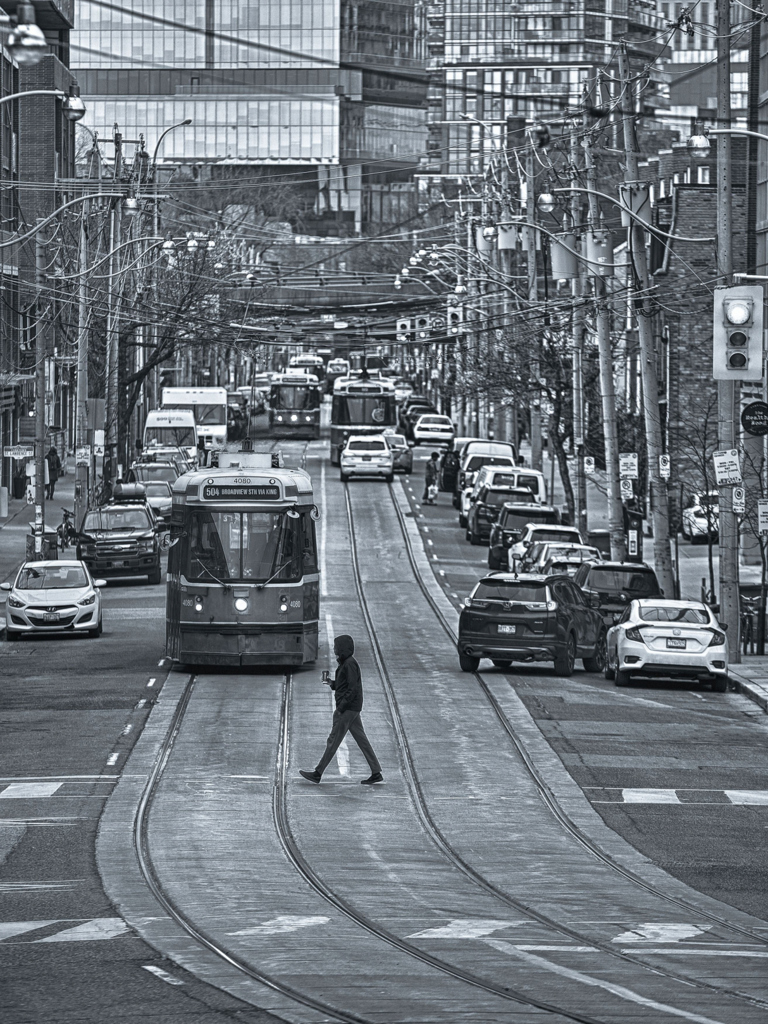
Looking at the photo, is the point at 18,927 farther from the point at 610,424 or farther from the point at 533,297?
the point at 533,297

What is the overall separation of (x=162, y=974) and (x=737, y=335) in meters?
18.4

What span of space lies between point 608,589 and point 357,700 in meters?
15.9

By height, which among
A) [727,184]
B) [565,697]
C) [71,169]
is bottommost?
[565,697]

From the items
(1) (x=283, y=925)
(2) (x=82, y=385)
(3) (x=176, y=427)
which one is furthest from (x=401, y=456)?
(1) (x=283, y=925)

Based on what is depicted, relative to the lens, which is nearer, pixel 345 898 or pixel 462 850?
pixel 345 898

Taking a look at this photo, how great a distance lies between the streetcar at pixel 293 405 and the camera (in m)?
95.2

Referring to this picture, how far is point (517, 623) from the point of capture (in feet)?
97.6

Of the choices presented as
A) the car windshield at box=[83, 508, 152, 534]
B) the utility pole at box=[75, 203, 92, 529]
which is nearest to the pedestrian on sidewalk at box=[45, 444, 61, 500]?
the utility pole at box=[75, 203, 92, 529]

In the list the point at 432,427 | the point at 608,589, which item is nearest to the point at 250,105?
the point at 432,427

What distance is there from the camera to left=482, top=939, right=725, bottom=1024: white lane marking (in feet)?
33.4

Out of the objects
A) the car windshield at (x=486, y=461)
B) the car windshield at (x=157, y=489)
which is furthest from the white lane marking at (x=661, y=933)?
the car windshield at (x=486, y=461)

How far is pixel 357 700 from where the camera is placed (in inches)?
770

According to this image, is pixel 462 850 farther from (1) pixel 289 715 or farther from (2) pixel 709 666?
(2) pixel 709 666

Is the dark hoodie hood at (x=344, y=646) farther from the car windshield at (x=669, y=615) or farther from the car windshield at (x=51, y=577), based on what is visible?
the car windshield at (x=51, y=577)
